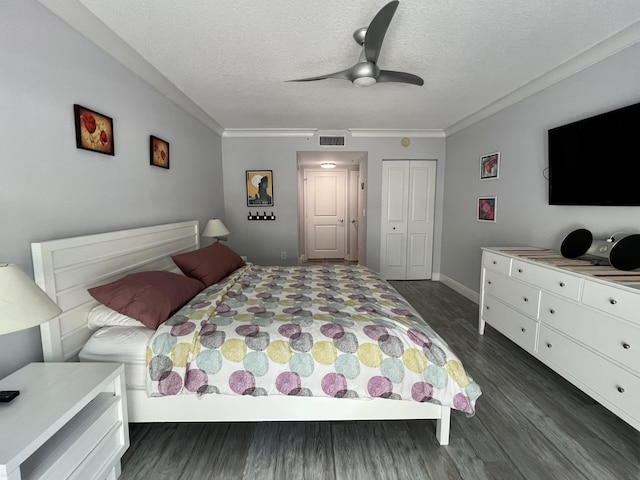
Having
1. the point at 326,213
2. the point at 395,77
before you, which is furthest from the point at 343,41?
the point at 326,213

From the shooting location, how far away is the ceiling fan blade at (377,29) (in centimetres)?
147

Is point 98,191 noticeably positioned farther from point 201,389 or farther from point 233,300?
point 201,389

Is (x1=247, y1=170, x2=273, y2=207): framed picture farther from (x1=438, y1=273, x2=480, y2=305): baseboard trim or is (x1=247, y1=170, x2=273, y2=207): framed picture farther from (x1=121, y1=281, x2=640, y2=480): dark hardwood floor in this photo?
(x1=121, y1=281, x2=640, y2=480): dark hardwood floor

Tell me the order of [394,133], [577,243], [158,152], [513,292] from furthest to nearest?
[394,133], [158,152], [513,292], [577,243]

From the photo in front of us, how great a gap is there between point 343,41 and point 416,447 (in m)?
2.62

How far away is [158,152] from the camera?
2.57 metres

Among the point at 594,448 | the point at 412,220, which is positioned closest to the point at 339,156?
the point at 412,220

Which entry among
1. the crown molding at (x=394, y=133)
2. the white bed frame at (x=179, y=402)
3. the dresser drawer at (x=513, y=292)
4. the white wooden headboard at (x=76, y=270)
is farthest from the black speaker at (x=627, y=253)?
the white wooden headboard at (x=76, y=270)

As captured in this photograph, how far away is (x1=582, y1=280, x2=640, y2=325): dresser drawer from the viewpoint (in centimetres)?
150

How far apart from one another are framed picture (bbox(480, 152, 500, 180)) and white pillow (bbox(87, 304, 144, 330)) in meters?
3.81

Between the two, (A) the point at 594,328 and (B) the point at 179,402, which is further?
(A) the point at 594,328

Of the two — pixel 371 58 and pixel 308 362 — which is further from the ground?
pixel 371 58

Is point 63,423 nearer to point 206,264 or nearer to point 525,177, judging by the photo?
point 206,264

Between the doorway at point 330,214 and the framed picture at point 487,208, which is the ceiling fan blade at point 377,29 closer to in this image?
the framed picture at point 487,208
